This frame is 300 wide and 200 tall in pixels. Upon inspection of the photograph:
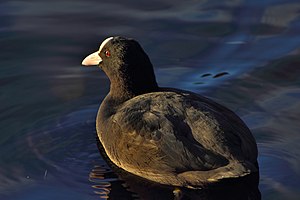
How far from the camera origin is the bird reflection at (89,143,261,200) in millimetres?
7391

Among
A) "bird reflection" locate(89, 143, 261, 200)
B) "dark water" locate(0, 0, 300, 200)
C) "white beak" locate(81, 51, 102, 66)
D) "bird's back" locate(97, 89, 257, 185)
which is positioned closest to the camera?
"bird's back" locate(97, 89, 257, 185)

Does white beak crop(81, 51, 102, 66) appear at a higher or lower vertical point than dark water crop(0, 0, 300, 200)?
higher

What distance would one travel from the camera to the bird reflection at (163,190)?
7.39 meters

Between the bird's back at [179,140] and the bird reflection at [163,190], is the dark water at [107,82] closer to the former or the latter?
the bird reflection at [163,190]

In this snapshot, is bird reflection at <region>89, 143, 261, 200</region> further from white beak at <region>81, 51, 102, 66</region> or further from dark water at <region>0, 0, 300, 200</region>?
white beak at <region>81, 51, 102, 66</region>

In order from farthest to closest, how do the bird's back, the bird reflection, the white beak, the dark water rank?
the white beak, the dark water, the bird reflection, the bird's back

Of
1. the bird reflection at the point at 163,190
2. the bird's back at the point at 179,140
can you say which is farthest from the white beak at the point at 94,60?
the bird reflection at the point at 163,190

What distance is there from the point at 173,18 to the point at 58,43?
1.44 meters

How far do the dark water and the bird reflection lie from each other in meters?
0.02

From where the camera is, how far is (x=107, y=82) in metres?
9.46

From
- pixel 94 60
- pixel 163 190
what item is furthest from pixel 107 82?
pixel 163 190

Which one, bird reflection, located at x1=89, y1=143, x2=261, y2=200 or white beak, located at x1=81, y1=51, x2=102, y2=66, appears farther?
white beak, located at x1=81, y1=51, x2=102, y2=66

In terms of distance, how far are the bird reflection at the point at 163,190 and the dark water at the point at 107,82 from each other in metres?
0.02

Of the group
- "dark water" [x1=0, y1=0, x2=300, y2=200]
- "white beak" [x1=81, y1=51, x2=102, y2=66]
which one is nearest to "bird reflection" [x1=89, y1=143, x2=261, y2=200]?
"dark water" [x1=0, y1=0, x2=300, y2=200]
